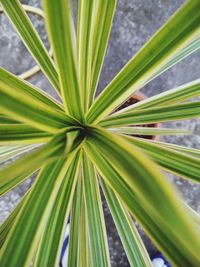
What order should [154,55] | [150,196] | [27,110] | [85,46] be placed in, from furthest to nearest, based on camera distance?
1. [85,46]
2. [154,55]
3. [27,110]
4. [150,196]

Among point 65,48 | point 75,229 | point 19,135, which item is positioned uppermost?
point 65,48

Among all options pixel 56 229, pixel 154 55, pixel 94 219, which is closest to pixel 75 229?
pixel 94 219

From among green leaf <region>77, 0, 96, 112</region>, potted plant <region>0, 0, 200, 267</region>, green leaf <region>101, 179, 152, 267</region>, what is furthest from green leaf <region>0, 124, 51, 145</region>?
green leaf <region>101, 179, 152, 267</region>

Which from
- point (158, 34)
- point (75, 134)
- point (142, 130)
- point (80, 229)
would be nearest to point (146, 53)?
point (158, 34)

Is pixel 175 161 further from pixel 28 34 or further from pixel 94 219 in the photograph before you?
pixel 28 34

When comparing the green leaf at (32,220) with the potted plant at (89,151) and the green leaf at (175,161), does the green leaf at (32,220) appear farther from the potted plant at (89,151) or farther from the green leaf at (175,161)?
the green leaf at (175,161)

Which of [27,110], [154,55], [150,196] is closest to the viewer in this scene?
[150,196]

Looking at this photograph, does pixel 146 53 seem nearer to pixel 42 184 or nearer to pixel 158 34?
pixel 158 34
